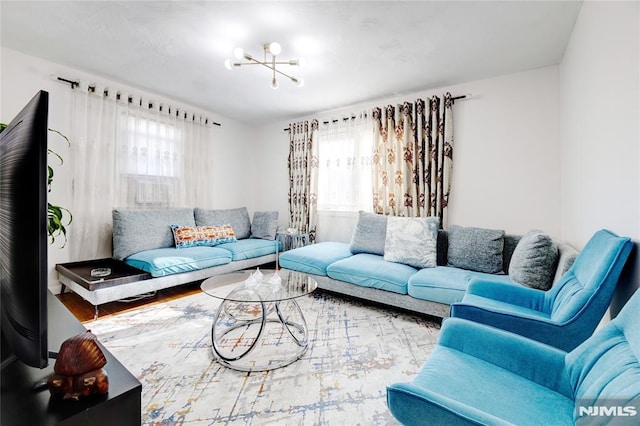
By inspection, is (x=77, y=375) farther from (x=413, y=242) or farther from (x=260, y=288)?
(x=413, y=242)

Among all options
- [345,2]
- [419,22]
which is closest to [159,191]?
[345,2]

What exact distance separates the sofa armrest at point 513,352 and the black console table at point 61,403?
122cm

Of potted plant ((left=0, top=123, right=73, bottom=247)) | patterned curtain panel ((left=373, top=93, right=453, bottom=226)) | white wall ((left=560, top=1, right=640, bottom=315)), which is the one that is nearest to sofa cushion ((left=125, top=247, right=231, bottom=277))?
potted plant ((left=0, top=123, right=73, bottom=247))

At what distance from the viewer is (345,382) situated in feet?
5.59

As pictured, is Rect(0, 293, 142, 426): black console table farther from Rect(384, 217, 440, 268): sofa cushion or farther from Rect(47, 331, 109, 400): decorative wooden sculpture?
Rect(384, 217, 440, 268): sofa cushion

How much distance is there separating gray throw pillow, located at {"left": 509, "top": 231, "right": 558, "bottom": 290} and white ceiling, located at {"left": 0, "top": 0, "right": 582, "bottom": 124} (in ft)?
5.68

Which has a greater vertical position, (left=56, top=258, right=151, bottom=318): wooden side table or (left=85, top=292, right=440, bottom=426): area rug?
(left=56, top=258, right=151, bottom=318): wooden side table

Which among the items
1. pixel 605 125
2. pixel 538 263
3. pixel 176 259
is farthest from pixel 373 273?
pixel 176 259

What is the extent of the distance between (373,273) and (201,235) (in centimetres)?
240

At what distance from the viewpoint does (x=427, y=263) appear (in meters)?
2.87

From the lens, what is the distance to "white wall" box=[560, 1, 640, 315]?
1282 mm

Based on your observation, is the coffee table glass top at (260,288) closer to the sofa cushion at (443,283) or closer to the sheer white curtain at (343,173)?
the sofa cushion at (443,283)

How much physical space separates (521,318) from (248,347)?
174 centimetres

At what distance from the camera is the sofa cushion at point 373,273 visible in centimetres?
262
